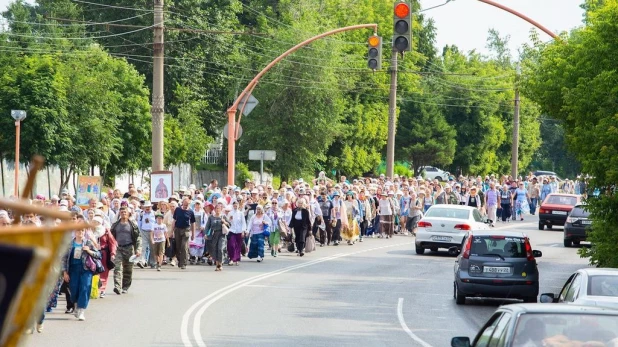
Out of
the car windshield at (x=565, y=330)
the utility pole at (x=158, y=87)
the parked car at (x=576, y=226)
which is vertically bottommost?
the parked car at (x=576, y=226)

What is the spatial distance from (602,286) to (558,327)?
6.12m

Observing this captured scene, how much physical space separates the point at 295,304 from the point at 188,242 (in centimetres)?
879

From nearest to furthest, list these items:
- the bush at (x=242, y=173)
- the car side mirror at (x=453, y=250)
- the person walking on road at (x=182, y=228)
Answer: the person walking on road at (x=182, y=228) < the car side mirror at (x=453, y=250) < the bush at (x=242, y=173)

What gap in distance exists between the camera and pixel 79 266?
18109 mm

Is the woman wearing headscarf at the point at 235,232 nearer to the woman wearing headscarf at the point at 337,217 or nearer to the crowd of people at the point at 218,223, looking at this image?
the crowd of people at the point at 218,223

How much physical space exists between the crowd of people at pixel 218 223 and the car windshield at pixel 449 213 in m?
3.52

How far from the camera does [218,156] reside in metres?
74.5

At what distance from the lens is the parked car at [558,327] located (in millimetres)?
7340

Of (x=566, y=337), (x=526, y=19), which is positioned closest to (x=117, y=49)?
(x=526, y=19)

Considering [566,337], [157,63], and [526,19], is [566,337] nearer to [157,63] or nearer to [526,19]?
[526,19]

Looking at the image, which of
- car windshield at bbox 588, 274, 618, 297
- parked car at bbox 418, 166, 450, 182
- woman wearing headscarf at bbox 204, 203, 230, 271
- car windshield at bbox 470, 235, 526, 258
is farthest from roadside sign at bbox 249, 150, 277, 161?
parked car at bbox 418, 166, 450, 182

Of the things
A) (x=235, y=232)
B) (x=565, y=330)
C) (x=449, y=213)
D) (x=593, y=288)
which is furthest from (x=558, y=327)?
(x=449, y=213)

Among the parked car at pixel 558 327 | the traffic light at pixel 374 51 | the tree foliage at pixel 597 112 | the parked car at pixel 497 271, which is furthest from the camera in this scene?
the traffic light at pixel 374 51

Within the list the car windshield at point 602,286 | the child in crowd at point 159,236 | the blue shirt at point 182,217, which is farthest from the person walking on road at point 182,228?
the car windshield at point 602,286
